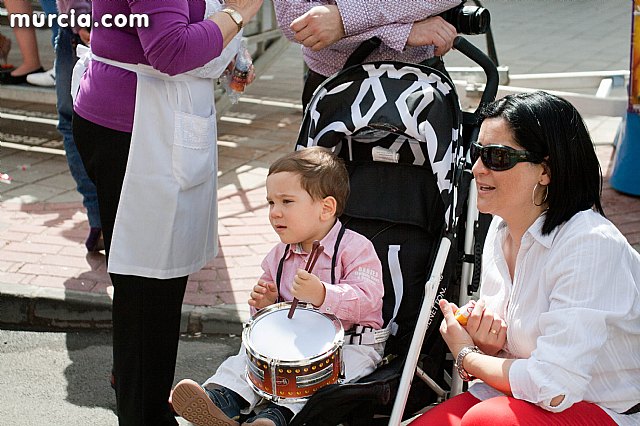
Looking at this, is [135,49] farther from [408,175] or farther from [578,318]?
[578,318]

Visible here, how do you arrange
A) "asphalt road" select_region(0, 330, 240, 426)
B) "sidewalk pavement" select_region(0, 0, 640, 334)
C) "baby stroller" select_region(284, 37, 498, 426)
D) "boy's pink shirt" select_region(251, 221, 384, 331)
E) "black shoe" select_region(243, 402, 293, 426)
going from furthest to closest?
"sidewalk pavement" select_region(0, 0, 640, 334) → "asphalt road" select_region(0, 330, 240, 426) → "baby stroller" select_region(284, 37, 498, 426) → "boy's pink shirt" select_region(251, 221, 384, 331) → "black shoe" select_region(243, 402, 293, 426)

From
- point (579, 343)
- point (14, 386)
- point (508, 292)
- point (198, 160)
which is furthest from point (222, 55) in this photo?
point (14, 386)

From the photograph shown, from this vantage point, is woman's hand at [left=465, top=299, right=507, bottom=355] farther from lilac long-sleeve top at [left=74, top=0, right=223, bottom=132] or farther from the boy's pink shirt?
lilac long-sleeve top at [left=74, top=0, right=223, bottom=132]

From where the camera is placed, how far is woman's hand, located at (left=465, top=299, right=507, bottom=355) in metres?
2.68

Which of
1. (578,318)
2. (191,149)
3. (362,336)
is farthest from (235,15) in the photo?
(578,318)

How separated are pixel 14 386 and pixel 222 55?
1.93 metres

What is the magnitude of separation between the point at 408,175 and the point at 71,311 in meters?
2.17

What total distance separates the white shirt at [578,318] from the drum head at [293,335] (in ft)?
1.86

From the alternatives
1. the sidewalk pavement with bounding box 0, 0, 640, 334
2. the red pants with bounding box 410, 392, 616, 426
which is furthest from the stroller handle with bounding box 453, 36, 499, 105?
the sidewalk pavement with bounding box 0, 0, 640, 334

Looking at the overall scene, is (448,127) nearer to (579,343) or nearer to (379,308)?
(379,308)

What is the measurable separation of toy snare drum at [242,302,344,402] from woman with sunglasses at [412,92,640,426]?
34 cm

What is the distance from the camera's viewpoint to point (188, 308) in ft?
15.0

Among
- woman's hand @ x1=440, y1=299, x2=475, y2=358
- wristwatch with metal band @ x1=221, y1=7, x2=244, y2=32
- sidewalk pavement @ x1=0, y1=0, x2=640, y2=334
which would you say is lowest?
sidewalk pavement @ x1=0, y1=0, x2=640, y2=334

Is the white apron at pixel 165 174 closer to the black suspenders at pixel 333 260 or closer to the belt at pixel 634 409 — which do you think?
the black suspenders at pixel 333 260
